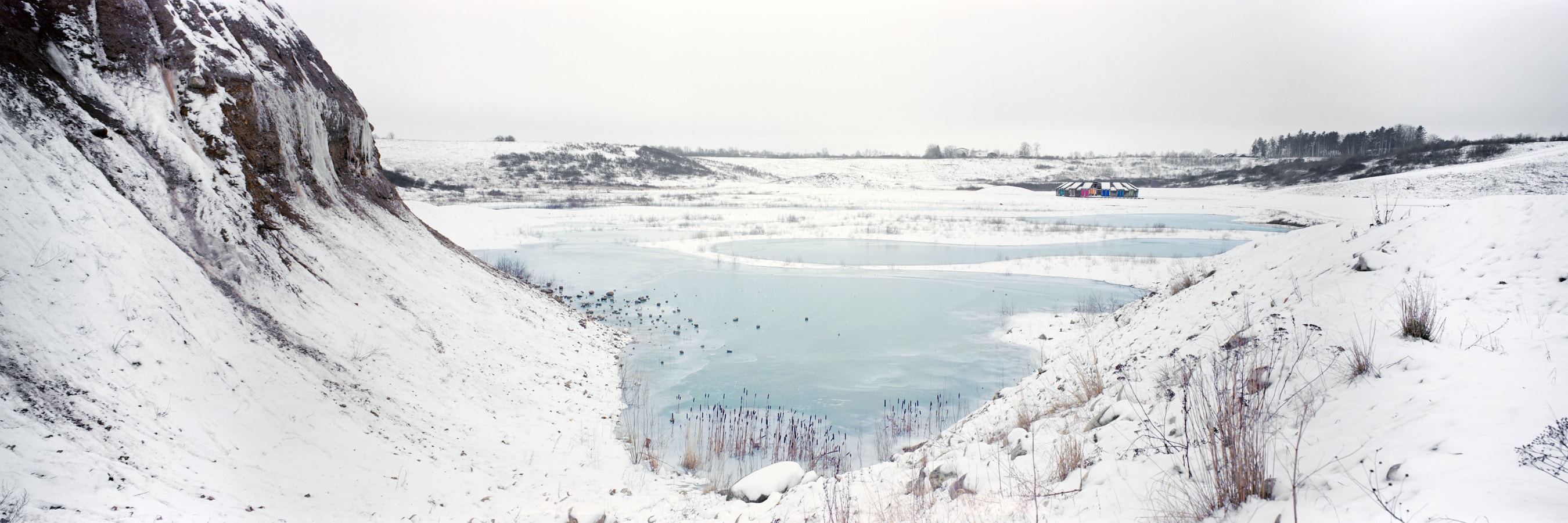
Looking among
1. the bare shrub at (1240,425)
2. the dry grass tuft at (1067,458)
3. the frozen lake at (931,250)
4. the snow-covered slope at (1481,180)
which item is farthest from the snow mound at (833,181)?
the dry grass tuft at (1067,458)

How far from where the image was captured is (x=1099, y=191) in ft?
256

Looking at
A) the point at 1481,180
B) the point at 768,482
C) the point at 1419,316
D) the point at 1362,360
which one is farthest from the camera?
the point at 1481,180

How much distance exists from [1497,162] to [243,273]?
66.1 m

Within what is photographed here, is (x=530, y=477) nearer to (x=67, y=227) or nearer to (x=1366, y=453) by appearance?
(x=67, y=227)

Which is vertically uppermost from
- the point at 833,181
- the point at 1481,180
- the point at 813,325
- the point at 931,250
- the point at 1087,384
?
the point at 833,181

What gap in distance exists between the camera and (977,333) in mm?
14602

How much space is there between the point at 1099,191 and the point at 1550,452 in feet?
271

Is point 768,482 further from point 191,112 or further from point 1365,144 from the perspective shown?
point 1365,144

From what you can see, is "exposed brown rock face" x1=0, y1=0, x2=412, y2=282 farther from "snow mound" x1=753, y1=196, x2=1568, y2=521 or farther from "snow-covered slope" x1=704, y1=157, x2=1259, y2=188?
"snow-covered slope" x1=704, y1=157, x2=1259, y2=188

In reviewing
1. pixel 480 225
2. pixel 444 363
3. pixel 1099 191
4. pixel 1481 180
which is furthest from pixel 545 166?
pixel 1481 180

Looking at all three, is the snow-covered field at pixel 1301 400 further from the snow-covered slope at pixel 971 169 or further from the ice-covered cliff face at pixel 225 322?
the snow-covered slope at pixel 971 169

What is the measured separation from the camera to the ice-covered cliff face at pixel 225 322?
4.34m

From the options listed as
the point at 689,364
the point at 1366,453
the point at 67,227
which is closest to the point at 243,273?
the point at 67,227

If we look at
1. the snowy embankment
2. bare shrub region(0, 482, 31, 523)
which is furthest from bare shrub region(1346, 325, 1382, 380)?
bare shrub region(0, 482, 31, 523)
